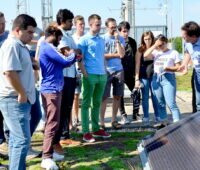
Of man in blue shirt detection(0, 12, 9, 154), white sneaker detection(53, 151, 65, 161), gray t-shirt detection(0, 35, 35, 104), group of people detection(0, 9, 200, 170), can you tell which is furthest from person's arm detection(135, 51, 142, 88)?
gray t-shirt detection(0, 35, 35, 104)

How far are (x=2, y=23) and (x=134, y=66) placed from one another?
3.23 m

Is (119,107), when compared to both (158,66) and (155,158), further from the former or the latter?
(155,158)

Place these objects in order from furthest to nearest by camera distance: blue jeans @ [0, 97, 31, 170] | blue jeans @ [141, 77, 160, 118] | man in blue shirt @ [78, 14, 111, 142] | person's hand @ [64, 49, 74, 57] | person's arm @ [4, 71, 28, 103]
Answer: blue jeans @ [141, 77, 160, 118]
man in blue shirt @ [78, 14, 111, 142]
person's hand @ [64, 49, 74, 57]
blue jeans @ [0, 97, 31, 170]
person's arm @ [4, 71, 28, 103]

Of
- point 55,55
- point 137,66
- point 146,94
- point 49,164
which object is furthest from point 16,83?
point 146,94

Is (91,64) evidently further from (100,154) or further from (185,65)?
(185,65)

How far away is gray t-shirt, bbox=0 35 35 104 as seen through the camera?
4.19m

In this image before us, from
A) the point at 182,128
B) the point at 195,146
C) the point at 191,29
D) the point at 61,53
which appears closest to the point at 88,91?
the point at 61,53

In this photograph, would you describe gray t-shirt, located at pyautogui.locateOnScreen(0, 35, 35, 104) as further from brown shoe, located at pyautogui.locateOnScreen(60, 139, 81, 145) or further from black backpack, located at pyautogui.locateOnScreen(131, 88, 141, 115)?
black backpack, located at pyautogui.locateOnScreen(131, 88, 141, 115)

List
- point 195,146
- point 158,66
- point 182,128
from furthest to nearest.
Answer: point 158,66 → point 182,128 → point 195,146

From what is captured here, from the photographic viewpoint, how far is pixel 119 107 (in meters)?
8.35

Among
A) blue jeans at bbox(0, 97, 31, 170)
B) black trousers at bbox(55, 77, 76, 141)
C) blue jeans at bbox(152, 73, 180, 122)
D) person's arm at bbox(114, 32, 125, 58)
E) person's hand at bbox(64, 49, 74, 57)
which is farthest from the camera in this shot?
person's arm at bbox(114, 32, 125, 58)

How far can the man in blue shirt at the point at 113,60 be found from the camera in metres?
7.43

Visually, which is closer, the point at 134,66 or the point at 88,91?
the point at 88,91

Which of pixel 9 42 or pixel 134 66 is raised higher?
pixel 9 42
